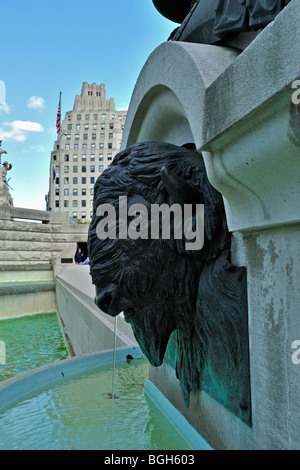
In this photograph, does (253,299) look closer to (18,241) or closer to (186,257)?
(186,257)

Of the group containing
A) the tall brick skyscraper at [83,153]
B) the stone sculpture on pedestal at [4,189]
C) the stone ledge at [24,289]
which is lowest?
the stone ledge at [24,289]

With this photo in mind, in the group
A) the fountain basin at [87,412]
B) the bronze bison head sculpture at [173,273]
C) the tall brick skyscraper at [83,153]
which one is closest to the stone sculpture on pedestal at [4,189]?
the fountain basin at [87,412]

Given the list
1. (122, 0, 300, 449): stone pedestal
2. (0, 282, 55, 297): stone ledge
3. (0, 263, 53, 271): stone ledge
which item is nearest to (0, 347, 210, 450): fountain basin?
(122, 0, 300, 449): stone pedestal

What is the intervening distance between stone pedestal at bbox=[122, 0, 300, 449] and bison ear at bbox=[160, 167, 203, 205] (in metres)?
0.24

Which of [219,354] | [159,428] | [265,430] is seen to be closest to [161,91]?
[219,354]

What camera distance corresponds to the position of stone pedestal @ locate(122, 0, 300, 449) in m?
0.92

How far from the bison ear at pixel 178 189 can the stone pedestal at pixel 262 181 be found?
239 mm

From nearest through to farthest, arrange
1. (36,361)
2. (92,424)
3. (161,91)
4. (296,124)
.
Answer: (296,124)
(161,91)
(92,424)
(36,361)

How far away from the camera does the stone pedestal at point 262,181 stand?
3.01ft

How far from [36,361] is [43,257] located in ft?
35.0

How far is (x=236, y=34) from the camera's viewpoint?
1.54 meters

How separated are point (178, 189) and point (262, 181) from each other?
17.9 inches

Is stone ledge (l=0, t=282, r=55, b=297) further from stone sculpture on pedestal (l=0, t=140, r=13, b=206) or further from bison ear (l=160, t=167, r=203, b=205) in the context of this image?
bison ear (l=160, t=167, r=203, b=205)

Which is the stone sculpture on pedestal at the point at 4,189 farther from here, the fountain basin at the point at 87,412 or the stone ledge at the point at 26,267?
the fountain basin at the point at 87,412
